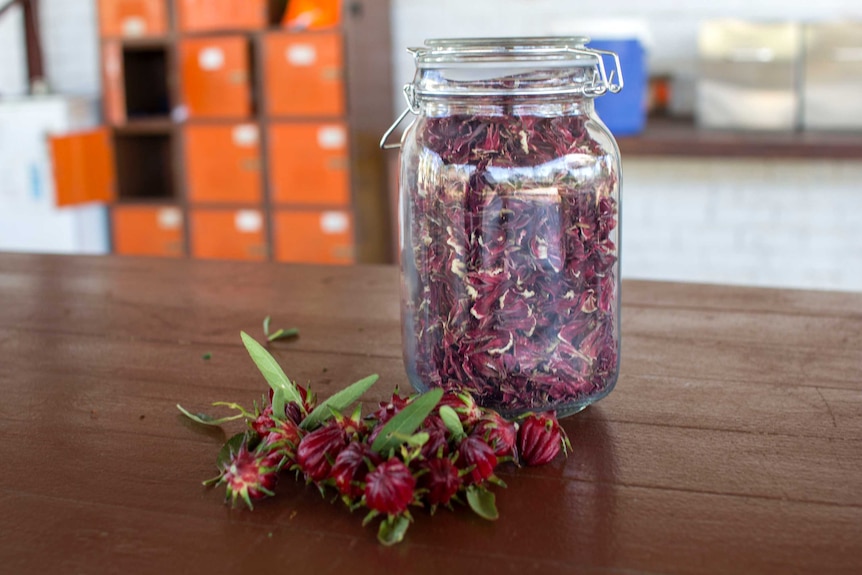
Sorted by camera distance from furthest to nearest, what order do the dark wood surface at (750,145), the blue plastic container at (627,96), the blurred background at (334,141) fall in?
the blurred background at (334,141)
the blue plastic container at (627,96)
the dark wood surface at (750,145)

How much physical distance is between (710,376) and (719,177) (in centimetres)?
257

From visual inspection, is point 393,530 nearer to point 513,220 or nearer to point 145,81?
point 513,220

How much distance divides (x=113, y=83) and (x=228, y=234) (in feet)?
2.26

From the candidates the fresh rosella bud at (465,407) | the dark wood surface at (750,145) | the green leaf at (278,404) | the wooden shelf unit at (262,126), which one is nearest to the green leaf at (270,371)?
the green leaf at (278,404)

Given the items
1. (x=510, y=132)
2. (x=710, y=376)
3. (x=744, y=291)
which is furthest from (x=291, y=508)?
(x=744, y=291)

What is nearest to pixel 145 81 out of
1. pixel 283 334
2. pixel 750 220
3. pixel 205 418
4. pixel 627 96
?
pixel 627 96

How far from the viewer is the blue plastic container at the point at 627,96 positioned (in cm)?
287

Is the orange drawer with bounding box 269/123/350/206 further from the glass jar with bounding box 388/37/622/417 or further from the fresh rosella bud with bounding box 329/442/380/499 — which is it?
the fresh rosella bud with bounding box 329/442/380/499

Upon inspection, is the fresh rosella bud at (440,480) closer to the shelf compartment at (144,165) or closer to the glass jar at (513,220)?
the glass jar at (513,220)

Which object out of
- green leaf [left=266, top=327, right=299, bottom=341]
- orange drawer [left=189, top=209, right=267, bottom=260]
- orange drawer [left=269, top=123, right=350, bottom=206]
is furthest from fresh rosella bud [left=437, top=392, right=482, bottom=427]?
orange drawer [left=189, top=209, right=267, bottom=260]

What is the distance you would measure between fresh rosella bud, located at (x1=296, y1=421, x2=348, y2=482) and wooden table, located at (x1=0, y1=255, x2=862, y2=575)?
0.06 feet

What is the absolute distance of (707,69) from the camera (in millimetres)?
2994

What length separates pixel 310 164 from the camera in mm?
3457

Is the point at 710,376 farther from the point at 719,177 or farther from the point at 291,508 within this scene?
the point at 719,177
